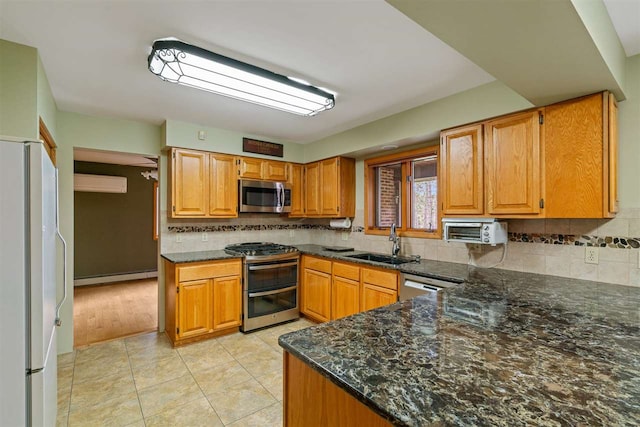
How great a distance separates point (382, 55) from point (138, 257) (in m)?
6.43

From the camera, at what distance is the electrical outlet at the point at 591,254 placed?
81.5 inches

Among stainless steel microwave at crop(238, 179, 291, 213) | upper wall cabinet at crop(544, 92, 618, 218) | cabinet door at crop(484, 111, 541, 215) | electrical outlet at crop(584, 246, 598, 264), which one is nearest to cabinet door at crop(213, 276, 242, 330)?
stainless steel microwave at crop(238, 179, 291, 213)

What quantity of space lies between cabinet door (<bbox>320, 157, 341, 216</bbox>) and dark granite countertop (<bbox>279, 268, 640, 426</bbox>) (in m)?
2.32

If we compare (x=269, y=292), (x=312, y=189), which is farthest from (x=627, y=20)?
(x=269, y=292)

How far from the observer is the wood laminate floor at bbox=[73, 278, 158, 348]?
3.54 metres

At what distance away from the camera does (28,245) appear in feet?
4.05

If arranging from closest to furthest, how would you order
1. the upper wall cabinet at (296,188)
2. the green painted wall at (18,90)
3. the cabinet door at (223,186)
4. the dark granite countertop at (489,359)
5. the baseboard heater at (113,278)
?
the dark granite countertop at (489,359)
the green painted wall at (18,90)
the cabinet door at (223,186)
the upper wall cabinet at (296,188)
the baseboard heater at (113,278)

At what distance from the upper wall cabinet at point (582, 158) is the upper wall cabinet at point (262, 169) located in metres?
2.98

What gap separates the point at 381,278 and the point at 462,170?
A: 1.20m

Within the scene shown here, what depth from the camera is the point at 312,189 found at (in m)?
4.24

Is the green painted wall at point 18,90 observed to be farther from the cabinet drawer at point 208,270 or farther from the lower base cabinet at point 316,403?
the lower base cabinet at point 316,403

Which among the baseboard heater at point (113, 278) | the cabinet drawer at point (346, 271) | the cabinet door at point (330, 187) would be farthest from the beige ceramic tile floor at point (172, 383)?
the baseboard heater at point (113, 278)

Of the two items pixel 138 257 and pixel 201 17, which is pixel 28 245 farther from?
pixel 138 257

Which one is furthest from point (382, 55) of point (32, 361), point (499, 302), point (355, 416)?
point (32, 361)
